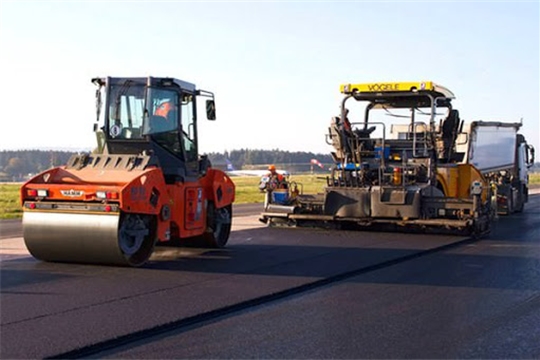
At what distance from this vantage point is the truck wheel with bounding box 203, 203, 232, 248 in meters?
11.2

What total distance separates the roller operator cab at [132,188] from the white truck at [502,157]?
8620mm

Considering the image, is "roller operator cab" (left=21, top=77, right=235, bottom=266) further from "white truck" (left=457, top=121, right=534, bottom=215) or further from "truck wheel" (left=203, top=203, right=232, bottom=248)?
"white truck" (left=457, top=121, right=534, bottom=215)

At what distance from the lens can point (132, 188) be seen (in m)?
8.95

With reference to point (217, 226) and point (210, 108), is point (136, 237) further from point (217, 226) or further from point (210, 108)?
point (210, 108)

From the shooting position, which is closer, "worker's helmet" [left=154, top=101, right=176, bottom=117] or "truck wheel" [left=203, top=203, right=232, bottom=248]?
"worker's helmet" [left=154, top=101, right=176, bottom=117]

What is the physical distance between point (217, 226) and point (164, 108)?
88.2 inches

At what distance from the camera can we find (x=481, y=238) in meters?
13.9

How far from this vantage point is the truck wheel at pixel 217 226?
11.2 m

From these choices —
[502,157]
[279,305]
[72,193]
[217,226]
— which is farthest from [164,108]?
[502,157]

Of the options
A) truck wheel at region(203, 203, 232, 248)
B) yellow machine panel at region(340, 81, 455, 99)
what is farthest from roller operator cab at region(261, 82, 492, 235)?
truck wheel at region(203, 203, 232, 248)

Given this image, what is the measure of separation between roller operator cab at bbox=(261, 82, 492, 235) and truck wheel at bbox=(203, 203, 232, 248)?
3.26m

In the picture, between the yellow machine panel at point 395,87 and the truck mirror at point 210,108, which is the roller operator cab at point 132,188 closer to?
the truck mirror at point 210,108

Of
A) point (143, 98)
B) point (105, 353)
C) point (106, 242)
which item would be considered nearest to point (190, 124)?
point (143, 98)

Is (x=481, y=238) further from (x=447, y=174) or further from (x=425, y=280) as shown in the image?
(x=425, y=280)
